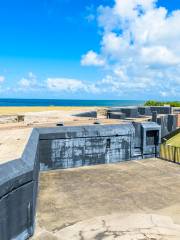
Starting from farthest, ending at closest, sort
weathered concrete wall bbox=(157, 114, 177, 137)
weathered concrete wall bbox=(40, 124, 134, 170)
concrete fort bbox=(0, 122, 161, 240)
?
weathered concrete wall bbox=(157, 114, 177, 137), weathered concrete wall bbox=(40, 124, 134, 170), concrete fort bbox=(0, 122, 161, 240)

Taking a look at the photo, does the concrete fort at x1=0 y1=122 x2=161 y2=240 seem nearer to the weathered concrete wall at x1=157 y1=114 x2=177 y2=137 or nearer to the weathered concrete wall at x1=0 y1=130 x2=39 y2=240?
the weathered concrete wall at x1=0 y1=130 x2=39 y2=240

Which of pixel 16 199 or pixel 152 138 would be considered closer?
pixel 16 199

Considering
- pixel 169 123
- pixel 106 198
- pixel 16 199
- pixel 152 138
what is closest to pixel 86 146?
pixel 152 138

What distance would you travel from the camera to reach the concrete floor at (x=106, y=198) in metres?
9.11

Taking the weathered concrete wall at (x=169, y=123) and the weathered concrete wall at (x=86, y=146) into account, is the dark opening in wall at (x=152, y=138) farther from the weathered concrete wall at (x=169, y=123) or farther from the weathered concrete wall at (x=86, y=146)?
the weathered concrete wall at (x=169, y=123)

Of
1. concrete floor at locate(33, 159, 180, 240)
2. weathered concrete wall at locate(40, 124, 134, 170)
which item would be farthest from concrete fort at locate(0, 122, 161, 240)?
concrete floor at locate(33, 159, 180, 240)

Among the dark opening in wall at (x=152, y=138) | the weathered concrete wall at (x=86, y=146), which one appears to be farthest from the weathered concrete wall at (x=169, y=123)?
the weathered concrete wall at (x=86, y=146)

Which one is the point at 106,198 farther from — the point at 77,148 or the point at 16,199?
the point at 77,148

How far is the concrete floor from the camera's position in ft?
29.9

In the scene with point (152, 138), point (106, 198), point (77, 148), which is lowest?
point (106, 198)

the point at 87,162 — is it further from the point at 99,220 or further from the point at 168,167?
the point at 99,220

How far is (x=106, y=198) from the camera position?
11.4 meters

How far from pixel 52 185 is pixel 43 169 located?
8.28 feet

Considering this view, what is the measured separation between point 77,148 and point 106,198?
5158mm
